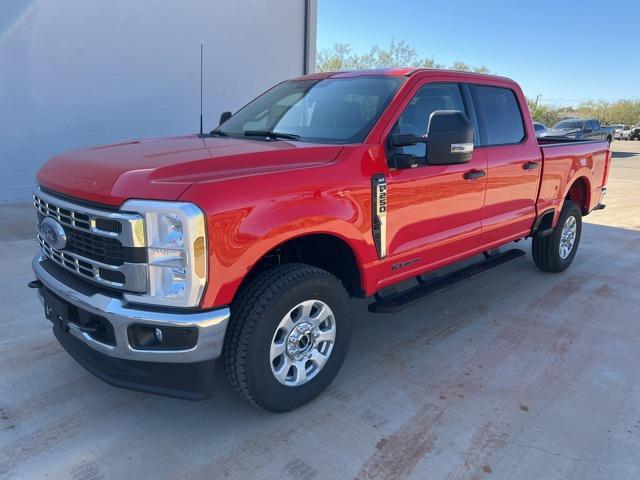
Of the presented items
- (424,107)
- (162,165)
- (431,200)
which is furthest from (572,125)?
(162,165)

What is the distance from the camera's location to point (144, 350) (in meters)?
2.37

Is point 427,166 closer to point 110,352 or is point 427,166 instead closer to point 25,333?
point 110,352

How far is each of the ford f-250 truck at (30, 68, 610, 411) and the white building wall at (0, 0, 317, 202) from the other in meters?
5.98

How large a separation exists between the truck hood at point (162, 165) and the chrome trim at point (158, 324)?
499 mm

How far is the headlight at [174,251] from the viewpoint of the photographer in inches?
87.5

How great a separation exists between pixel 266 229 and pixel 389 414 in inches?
51.9

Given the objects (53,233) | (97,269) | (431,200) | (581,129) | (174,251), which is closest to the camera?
(174,251)

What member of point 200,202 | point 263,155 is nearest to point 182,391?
point 200,202

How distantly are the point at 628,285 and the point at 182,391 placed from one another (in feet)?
15.9

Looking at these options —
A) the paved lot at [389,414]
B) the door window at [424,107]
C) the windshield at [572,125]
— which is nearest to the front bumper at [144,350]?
the paved lot at [389,414]

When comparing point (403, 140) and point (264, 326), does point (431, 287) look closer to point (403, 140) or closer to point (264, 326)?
point (403, 140)

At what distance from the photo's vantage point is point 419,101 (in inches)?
140

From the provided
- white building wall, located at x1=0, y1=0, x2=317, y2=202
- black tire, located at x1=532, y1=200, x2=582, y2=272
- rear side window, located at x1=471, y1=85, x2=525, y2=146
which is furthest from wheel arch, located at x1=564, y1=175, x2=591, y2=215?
white building wall, located at x1=0, y1=0, x2=317, y2=202

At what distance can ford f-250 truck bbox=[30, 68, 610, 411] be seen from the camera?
2.32 m
